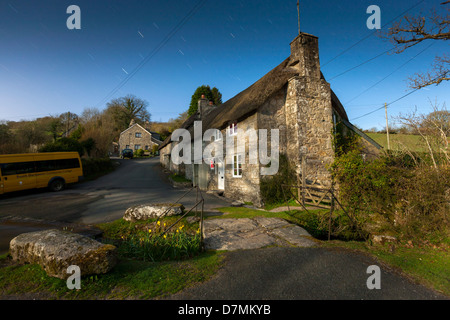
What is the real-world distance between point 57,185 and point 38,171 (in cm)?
142

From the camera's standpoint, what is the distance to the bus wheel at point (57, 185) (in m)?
13.8

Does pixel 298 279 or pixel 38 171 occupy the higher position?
pixel 38 171

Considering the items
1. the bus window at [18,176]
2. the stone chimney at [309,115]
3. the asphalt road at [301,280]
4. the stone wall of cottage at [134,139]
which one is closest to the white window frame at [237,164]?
the stone chimney at [309,115]

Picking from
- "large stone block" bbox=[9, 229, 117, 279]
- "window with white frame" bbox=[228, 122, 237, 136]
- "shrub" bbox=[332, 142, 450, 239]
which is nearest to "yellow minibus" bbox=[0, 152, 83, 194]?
"window with white frame" bbox=[228, 122, 237, 136]

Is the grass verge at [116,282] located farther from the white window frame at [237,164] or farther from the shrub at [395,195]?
the white window frame at [237,164]

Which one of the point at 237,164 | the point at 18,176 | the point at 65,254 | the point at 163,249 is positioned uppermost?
the point at 237,164

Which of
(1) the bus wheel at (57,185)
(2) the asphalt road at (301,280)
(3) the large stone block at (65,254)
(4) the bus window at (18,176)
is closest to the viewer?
(2) the asphalt road at (301,280)

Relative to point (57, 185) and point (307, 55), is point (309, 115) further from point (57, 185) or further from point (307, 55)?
point (57, 185)

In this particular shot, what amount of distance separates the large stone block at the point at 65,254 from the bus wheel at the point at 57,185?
12.8m

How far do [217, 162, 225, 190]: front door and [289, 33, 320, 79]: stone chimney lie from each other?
7211 millimetres

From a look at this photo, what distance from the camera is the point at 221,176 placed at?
14.1m

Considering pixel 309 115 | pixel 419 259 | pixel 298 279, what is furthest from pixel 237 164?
pixel 298 279

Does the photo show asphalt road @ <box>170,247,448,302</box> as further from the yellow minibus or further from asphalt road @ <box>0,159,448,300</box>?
the yellow minibus
